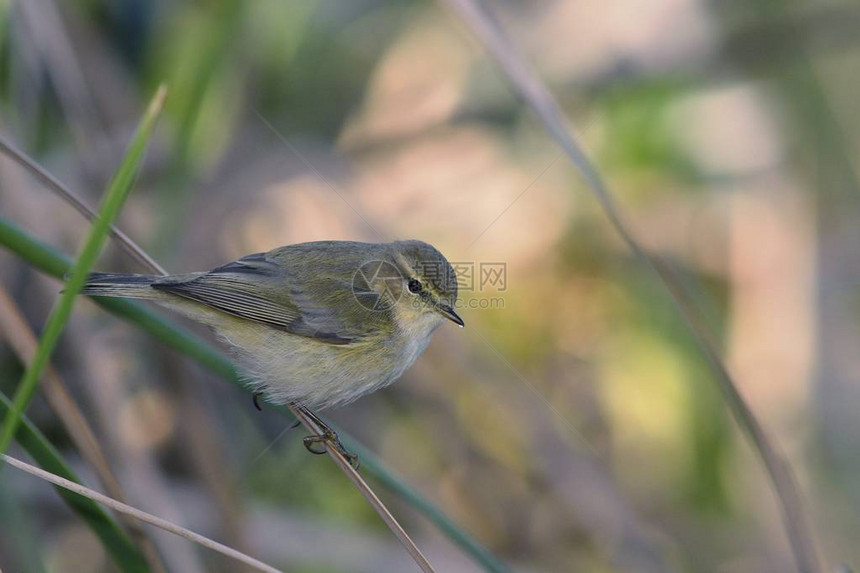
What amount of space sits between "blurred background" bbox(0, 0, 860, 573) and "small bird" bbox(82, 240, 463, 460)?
3.19 ft

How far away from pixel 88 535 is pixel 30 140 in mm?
1744

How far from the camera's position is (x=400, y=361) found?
272 centimetres

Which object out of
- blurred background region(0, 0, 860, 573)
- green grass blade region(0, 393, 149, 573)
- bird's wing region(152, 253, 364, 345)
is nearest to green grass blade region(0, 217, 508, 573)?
green grass blade region(0, 393, 149, 573)

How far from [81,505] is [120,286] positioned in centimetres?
58

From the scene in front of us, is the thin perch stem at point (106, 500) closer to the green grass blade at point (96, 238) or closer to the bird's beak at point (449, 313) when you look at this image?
the green grass blade at point (96, 238)

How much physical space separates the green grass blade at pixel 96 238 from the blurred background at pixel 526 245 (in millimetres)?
1884

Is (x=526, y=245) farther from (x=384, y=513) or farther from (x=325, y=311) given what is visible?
(x=384, y=513)

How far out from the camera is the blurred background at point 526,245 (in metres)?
3.91

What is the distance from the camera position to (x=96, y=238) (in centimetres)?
153

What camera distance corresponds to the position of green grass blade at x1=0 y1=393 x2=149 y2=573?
6.24ft

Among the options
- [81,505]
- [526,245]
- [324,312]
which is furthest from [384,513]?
[526,245]

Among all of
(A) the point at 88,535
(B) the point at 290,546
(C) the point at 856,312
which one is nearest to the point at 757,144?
(C) the point at 856,312

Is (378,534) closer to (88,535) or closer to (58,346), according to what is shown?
(88,535)

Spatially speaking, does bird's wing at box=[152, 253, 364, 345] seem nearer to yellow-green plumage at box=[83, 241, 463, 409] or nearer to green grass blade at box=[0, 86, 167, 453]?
yellow-green plumage at box=[83, 241, 463, 409]
